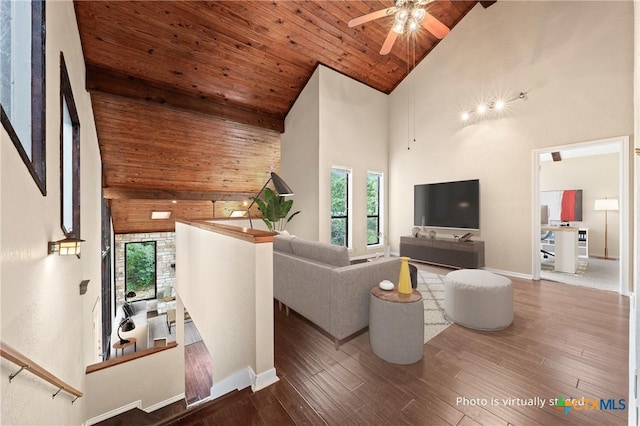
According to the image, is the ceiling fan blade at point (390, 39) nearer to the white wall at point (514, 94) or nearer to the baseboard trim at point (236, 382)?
the white wall at point (514, 94)

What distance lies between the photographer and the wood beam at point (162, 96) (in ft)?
12.2

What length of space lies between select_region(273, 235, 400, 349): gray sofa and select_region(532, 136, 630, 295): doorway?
3757mm

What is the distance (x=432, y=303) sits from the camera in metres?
3.29

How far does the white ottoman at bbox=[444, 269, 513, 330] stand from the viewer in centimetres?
253

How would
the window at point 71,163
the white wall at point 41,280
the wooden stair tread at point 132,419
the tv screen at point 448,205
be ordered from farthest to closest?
1. the tv screen at point 448,205
2. the wooden stair tread at point 132,419
3. the window at point 71,163
4. the white wall at point 41,280

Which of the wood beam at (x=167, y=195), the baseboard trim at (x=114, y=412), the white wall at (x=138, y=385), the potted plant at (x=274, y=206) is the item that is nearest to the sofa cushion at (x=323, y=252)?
the potted plant at (x=274, y=206)

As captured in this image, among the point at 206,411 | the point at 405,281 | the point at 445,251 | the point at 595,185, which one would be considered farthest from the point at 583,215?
the point at 206,411

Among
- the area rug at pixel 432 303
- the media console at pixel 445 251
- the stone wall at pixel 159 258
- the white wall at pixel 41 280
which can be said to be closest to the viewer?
the white wall at pixel 41 280

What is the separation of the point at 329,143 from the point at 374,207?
2.27 m

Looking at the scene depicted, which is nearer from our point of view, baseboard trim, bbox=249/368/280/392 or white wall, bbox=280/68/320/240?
baseboard trim, bbox=249/368/280/392

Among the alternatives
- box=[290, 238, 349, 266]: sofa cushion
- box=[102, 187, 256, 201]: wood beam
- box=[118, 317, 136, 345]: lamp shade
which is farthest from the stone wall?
box=[290, 238, 349, 266]: sofa cushion

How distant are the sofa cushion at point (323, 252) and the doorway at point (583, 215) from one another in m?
3.98

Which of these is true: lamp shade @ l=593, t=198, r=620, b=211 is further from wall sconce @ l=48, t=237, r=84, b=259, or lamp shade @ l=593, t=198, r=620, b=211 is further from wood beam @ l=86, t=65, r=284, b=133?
wall sconce @ l=48, t=237, r=84, b=259

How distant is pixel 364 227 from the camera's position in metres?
6.04
